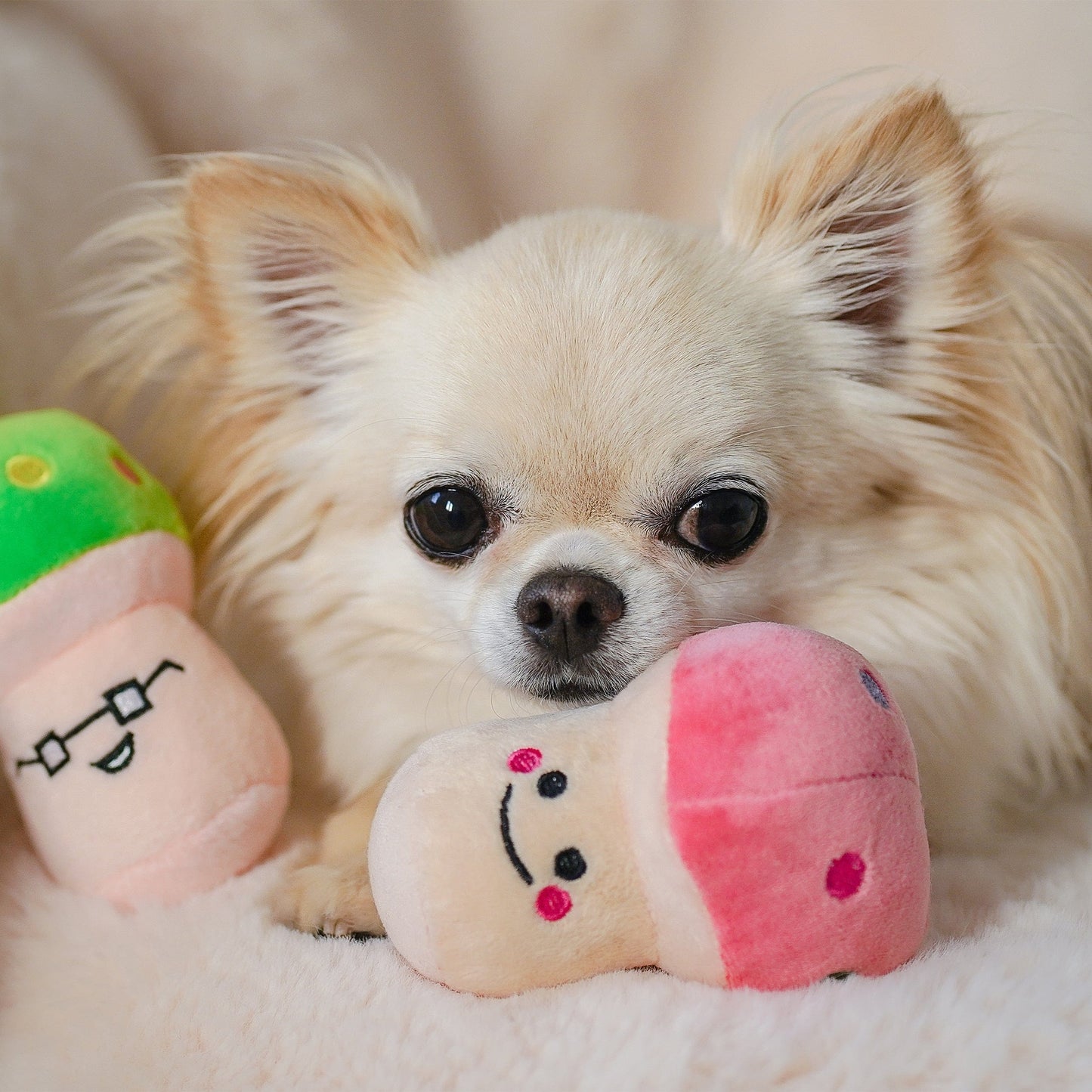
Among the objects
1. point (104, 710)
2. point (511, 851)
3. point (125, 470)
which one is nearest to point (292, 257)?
point (125, 470)

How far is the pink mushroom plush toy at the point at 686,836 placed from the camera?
82 centimetres

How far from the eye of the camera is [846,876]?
2.71ft

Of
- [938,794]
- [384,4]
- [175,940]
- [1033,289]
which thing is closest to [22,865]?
[175,940]

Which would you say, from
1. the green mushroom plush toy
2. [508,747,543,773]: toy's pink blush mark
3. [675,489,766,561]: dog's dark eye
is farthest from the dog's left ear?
the green mushroom plush toy

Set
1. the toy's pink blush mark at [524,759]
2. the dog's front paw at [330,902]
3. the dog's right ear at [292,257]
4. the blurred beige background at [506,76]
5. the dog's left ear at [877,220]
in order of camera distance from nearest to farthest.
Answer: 1. the toy's pink blush mark at [524,759]
2. the dog's front paw at [330,902]
3. the dog's left ear at [877,220]
4. the dog's right ear at [292,257]
5. the blurred beige background at [506,76]

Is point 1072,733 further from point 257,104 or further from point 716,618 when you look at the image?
point 257,104

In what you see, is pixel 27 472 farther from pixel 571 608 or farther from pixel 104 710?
pixel 571 608

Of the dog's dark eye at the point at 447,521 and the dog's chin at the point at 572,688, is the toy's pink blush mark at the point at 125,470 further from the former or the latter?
the dog's chin at the point at 572,688

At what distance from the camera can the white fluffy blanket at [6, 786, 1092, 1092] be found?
2.63ft

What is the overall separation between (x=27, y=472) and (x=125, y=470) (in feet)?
0.39

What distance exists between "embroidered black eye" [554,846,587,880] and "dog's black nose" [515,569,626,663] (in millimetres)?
293

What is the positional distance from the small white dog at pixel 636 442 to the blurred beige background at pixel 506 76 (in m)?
0.52

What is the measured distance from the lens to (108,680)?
3.70 feet

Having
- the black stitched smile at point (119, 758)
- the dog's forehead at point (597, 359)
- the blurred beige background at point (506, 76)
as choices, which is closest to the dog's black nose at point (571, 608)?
the dog's forehead at point (597, 359)
